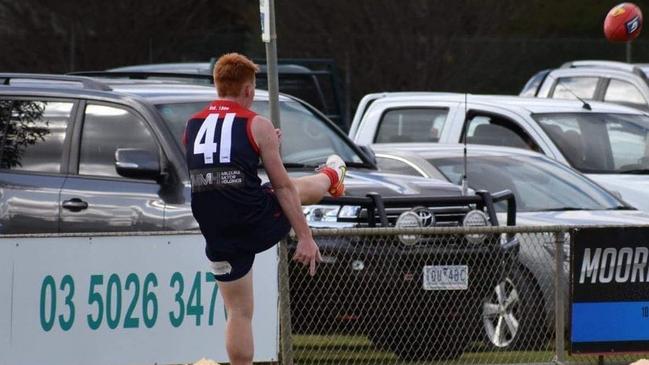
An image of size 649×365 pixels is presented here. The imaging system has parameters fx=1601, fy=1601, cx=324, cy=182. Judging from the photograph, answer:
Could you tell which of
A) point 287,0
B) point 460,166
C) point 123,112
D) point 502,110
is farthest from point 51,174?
point 287,0

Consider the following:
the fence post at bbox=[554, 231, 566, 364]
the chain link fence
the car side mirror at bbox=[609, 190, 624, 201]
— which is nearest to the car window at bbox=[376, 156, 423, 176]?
the car side mirror at bbox=[609, 190, 624, 201]

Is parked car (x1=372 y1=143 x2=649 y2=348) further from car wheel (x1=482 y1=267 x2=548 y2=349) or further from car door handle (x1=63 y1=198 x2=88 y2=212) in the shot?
car door handle (x1=63 y1=198 x2=88 y2=212)

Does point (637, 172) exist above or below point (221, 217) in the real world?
below

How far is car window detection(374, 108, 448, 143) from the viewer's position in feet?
50.4

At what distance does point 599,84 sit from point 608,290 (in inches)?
351

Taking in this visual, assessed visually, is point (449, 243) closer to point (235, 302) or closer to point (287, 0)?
point (235, 302)

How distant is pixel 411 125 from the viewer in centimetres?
1565

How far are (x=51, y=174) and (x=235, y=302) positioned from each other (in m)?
3.00

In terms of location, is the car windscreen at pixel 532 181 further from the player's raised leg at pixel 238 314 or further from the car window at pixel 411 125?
the player's raised leg at pixel 238 314

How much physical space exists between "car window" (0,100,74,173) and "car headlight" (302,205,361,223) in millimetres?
1721

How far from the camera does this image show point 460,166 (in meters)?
12.7

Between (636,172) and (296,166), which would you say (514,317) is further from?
(636,172)

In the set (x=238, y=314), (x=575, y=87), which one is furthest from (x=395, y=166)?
(x=575, y=87)

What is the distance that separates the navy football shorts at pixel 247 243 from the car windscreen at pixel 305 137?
303 centimetres
